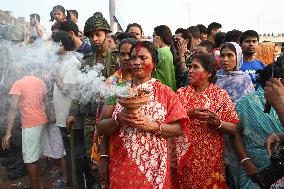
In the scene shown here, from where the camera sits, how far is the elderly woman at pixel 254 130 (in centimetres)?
331

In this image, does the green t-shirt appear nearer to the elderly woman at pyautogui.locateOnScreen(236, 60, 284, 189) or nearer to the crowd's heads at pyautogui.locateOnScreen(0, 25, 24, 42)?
the elderly woman at pyautogui.locateOnScreen(236, 60, 284, 189)

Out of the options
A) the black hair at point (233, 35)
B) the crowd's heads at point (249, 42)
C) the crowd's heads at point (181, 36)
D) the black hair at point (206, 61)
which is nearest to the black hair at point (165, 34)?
the crowd's heads at point (181, 36)

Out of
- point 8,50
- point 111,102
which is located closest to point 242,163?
point 111,102

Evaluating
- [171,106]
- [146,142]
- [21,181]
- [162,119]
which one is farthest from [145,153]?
[21,181]

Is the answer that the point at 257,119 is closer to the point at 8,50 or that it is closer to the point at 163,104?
the point at 163,104

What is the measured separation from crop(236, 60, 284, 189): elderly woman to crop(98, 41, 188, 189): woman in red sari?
2.50 feet

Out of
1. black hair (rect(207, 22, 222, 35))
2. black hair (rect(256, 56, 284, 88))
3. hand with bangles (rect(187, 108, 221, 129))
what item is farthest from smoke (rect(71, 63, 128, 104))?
black hair (rect(207, 22, 222, 35))

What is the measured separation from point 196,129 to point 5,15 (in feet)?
14.0

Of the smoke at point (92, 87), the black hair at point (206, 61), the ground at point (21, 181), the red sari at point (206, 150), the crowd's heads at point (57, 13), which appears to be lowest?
the ground at point (21, 181)

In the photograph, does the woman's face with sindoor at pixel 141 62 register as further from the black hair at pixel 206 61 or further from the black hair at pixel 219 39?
the black hair at pixel 219 39

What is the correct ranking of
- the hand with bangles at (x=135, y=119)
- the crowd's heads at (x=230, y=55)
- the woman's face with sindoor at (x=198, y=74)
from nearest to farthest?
1. the hand with bangles at (x=135, y=119)
2. the woman's face with sindoor at (x=198, y=74)
3. the crowd's heads at (x=230, y=55)

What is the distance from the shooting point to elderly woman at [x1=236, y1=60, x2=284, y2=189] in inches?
130

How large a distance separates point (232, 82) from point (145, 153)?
1887 mm

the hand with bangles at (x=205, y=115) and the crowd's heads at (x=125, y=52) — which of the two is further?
the crowd's heads at (x=125, y=52)
